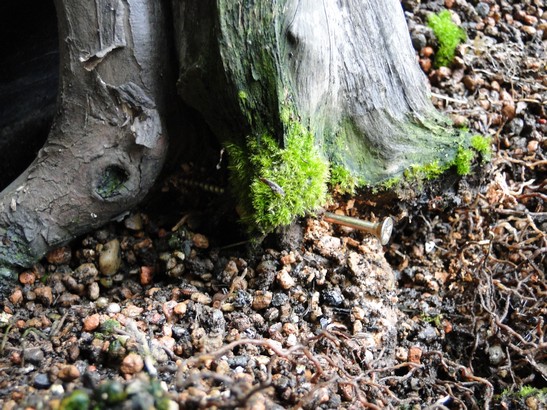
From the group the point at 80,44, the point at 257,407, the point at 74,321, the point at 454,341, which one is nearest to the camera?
the point at 257,407

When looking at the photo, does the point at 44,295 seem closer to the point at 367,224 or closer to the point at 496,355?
the point at 367,224

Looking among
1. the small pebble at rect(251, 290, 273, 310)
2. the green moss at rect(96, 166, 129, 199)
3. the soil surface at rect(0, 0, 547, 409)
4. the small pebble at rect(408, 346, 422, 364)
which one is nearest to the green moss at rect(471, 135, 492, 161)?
the soil surface at rect(0, 0, 547, 409)

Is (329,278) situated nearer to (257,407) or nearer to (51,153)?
(257,407)

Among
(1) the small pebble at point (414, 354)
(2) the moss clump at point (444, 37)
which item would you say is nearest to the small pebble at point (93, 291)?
(1) the small pebble at point (414, 354)


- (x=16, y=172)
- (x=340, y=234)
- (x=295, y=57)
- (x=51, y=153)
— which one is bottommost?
A: (x=340, y=234)

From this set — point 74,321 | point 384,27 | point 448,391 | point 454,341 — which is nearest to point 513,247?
point 454,341

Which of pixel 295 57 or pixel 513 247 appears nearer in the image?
pixel 295 57

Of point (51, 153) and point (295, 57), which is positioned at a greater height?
point (295, 57)
